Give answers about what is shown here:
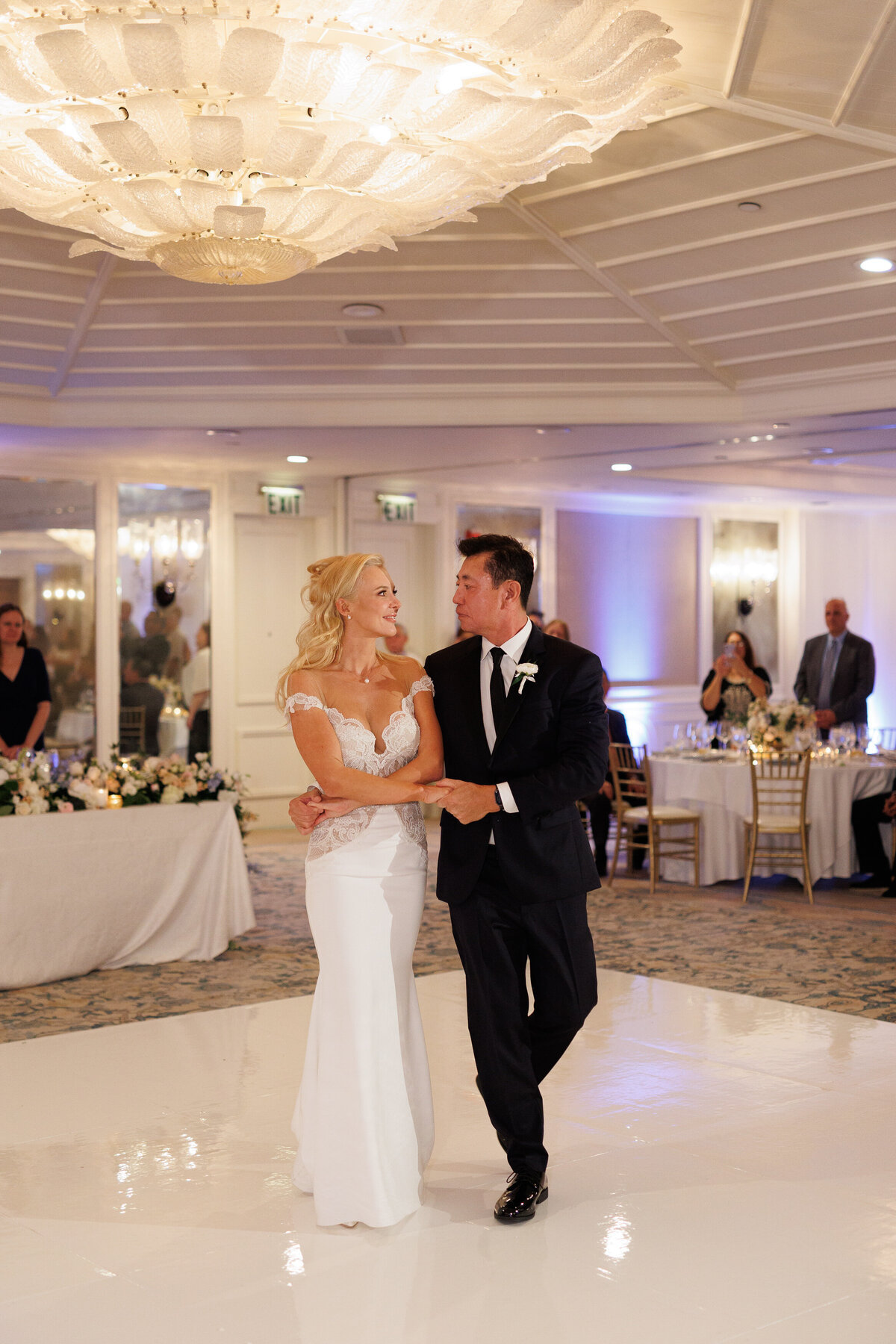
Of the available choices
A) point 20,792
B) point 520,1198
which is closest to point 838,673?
point 20,792

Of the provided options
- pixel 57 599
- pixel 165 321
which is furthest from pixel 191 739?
pixel 165 321

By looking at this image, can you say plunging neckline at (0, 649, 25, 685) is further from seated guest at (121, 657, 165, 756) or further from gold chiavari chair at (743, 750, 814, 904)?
gold chiavari chair at (743, 750, 814, 904)

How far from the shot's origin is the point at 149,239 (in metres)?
4.38

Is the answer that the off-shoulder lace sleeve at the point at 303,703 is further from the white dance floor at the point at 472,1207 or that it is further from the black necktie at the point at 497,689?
the white dance floor at the point at 472,1207

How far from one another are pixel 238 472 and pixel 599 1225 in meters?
9.54

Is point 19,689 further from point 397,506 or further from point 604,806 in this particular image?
point 397,506

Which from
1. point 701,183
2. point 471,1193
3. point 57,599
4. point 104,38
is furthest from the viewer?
point 57,599

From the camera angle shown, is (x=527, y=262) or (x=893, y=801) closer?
(x=527, y=262)

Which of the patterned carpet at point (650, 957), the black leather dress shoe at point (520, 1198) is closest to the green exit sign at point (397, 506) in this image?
the patterned carpet at point (650, 957)

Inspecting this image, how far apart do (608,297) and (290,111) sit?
376cm

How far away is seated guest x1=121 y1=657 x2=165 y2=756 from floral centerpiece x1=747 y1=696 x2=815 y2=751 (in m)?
5.23

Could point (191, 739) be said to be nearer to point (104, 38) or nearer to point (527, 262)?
point (527, 262)

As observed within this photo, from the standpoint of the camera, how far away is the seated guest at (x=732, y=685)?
34.1 feet

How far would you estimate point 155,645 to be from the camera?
1199 cm
